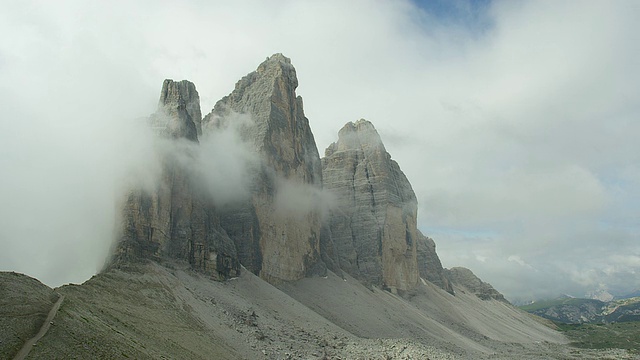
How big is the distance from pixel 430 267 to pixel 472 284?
136 ft

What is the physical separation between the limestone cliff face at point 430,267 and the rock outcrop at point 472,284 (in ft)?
71.3

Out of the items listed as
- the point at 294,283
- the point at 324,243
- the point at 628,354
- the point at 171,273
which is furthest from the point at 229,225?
the point at 628,354

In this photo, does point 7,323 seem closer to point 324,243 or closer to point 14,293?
point 14,293

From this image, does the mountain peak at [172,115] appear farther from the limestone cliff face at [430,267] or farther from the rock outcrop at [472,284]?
the rock outcrop at [472,284]

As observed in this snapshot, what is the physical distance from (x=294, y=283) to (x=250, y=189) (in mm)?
18651

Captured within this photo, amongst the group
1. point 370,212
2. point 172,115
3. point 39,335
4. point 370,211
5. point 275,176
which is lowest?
point 39,335

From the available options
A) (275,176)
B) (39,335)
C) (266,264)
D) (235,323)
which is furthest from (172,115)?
(39,335)

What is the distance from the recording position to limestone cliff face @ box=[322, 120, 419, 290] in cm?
11294

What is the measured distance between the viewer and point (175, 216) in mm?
67125

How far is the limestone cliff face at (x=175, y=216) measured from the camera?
197 ft

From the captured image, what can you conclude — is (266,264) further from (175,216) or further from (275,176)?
(175,216)

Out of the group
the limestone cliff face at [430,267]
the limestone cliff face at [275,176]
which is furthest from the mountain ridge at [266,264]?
the limestone cliff face at [430,267]

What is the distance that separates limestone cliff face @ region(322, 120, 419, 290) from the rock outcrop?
64041 millimetres

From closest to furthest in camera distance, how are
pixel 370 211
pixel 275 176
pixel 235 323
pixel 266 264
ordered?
pixel 235 323, pixel 266 264, pixel 275 176, pixel 370 211
